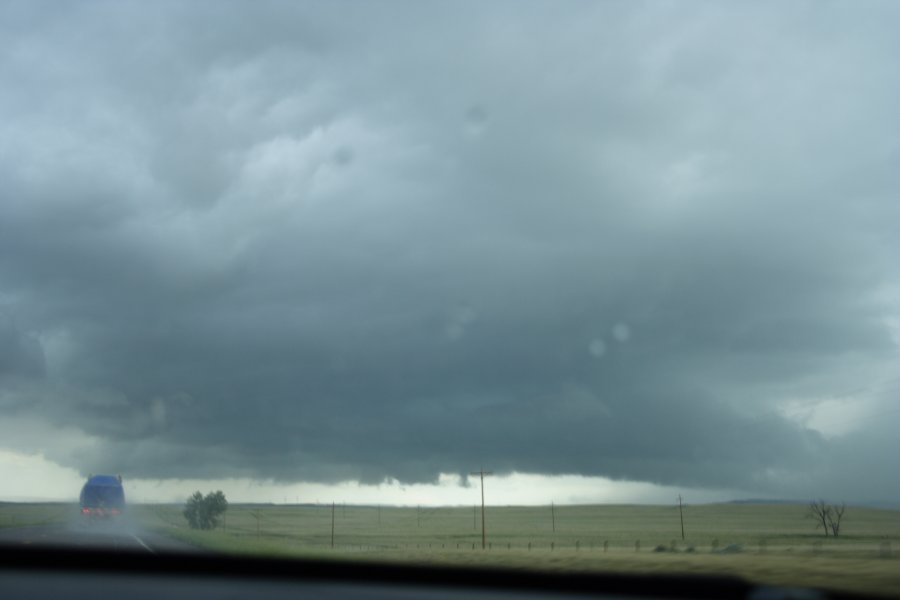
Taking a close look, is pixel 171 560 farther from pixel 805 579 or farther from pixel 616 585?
pixel 805 579

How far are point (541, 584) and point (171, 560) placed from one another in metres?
4.91

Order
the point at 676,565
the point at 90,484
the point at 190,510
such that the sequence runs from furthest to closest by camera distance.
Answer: the point at 190,510 → the point at 90,484 → the point at 676,565

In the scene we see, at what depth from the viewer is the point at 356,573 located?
37.0 ft

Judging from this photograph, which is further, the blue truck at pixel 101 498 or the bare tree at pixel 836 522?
the bare tree at pixel 836 522

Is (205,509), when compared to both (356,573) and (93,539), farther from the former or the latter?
(356,573)

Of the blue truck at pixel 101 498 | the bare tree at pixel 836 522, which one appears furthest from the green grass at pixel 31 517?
the bare tree at pixel 836 522

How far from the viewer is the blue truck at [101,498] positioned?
64.4m

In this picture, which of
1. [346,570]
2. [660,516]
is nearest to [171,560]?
[346,570]

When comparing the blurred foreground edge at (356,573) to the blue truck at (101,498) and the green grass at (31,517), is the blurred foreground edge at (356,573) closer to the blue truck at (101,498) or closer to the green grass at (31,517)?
the green grass at (31,517)

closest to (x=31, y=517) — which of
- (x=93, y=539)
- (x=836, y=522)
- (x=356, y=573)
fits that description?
(x=93, y=539)

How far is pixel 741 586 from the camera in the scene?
9328mm

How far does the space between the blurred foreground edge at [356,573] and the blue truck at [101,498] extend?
57746 millimetres

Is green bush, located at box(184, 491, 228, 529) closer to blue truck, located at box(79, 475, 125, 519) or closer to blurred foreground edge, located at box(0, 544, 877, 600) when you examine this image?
blue truck, located at box(79, 475, 125, 519)

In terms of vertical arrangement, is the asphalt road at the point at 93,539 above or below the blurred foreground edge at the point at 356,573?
below
